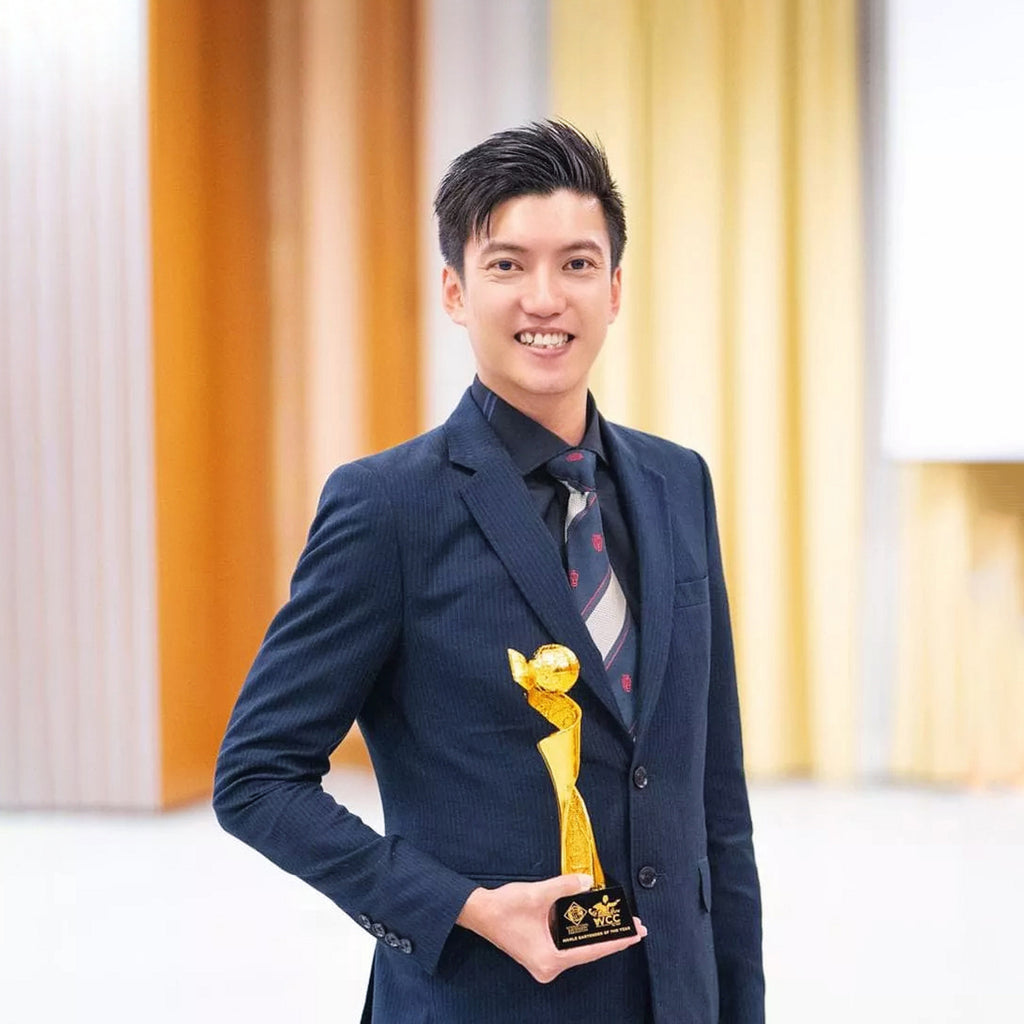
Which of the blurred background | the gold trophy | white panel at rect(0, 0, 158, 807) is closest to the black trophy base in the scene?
the gold trophy

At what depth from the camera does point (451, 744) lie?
90 cm

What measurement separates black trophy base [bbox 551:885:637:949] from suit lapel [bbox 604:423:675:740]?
0.12 meters

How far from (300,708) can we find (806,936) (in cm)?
192

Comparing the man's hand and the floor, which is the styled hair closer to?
the man's hand

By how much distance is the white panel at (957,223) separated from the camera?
315cm

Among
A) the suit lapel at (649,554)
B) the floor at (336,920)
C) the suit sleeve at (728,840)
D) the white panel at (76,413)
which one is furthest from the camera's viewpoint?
→ the white panel at (76,413)

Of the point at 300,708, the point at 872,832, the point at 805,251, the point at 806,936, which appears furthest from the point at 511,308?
the point at 805,251

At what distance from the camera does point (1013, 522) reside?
342 centimetres

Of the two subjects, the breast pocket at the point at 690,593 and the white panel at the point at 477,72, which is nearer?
the breast pocket at the point at 690,593

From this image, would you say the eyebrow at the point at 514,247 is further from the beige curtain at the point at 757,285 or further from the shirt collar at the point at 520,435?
the beige curtain at the point at 757,285

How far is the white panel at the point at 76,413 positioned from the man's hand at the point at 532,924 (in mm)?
2715

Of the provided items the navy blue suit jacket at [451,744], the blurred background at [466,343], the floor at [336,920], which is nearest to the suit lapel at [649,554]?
the navy blue suit jacket at [451,744]

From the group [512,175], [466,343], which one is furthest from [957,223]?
[512,175]

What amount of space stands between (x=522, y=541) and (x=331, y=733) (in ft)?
0.64
